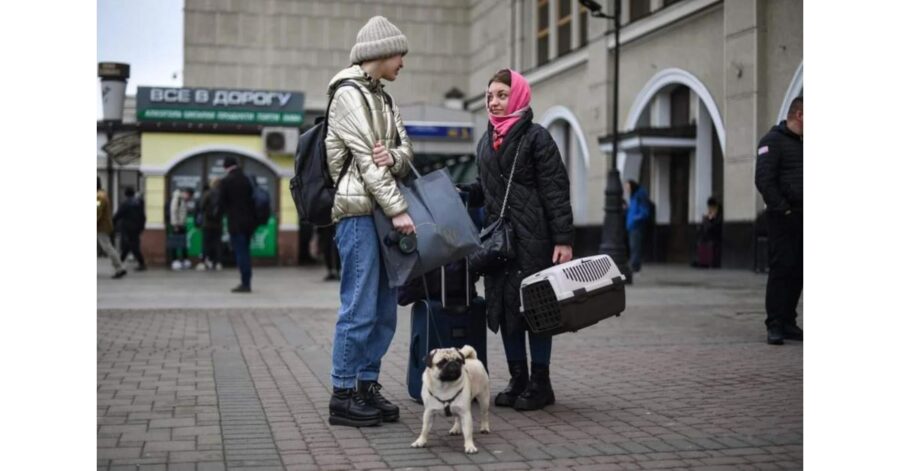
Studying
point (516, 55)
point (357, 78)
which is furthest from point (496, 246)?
point (516, 55)

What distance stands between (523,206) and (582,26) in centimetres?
2345

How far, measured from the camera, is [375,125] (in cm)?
568

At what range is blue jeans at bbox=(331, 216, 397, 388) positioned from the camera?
18.7 feet

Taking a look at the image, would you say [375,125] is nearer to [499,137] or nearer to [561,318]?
[499,137]

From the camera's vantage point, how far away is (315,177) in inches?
225

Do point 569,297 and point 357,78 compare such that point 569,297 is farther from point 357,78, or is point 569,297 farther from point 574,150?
point 574,150

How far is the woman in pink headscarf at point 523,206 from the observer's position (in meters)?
6.22

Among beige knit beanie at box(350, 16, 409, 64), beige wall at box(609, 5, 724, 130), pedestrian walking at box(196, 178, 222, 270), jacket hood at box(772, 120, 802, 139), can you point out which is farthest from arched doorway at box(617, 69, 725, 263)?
beige knit beanie at box(350, 16, 409, 64)

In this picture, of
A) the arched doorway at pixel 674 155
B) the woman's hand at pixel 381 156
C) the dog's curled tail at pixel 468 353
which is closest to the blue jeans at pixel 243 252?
the arched doorway at pixel 674 155

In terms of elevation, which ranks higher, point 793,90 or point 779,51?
point 779,51

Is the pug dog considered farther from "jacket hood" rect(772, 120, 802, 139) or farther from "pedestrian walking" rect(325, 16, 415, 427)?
"jacket hood" rect(772, 120, 802, 139)

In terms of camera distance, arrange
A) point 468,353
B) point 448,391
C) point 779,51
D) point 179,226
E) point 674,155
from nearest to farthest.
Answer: point 448,391 < point 468,353 < point 779,51 < point 179,226 < point 674,155

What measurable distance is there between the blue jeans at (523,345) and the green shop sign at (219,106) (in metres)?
19.2
